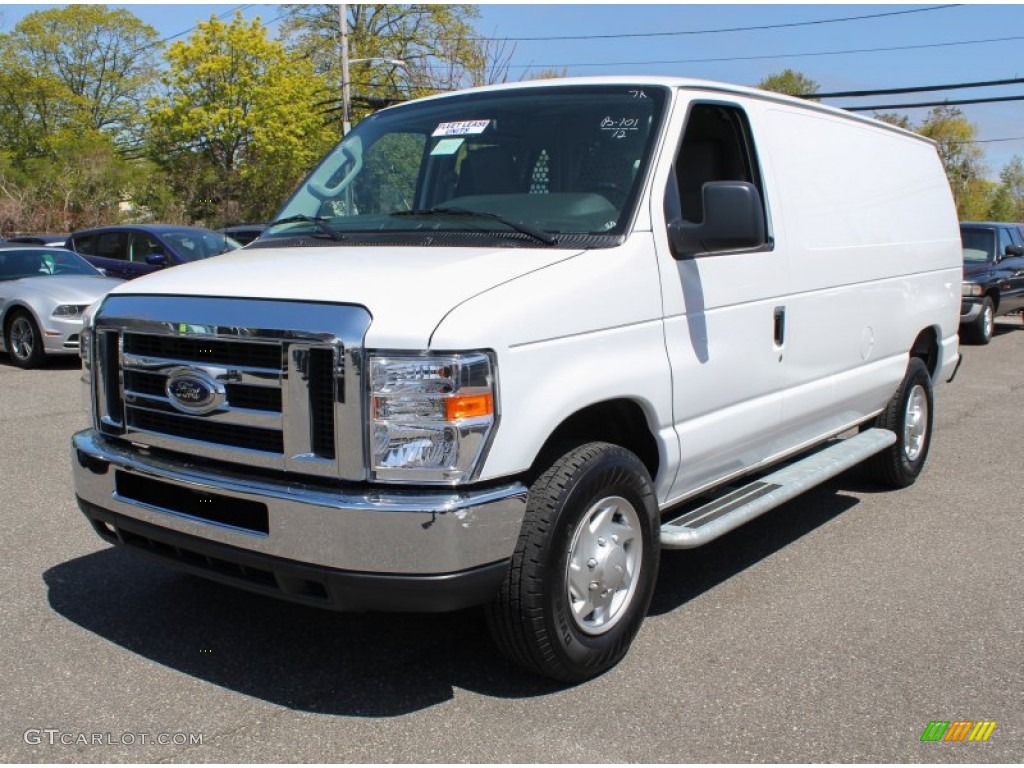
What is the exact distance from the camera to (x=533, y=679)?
12.3 feet

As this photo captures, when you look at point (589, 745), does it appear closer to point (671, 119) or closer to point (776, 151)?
point (671, 119)

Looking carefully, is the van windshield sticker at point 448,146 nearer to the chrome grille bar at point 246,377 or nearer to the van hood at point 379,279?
the van hood at point 379,279

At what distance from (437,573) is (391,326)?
0.77 metres

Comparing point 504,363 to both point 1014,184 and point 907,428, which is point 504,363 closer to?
point 907,428

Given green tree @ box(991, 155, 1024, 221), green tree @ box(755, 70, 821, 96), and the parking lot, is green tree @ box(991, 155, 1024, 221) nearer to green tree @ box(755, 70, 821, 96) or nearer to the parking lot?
green tree @ box(755, 70, 821, 96)

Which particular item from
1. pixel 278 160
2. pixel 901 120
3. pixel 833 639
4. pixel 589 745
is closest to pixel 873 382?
pixel 833 639

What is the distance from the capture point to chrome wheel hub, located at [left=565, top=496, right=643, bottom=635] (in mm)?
3645

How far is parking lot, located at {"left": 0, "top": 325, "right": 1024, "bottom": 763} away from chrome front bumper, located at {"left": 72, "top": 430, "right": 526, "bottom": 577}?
1.95 ft

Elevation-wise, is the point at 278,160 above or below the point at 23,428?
above

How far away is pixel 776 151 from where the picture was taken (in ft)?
16.0

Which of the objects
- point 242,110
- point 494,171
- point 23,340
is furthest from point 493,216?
point 242,110

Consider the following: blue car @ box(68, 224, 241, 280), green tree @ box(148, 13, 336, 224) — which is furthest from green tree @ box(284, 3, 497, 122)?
blue car @ box(68, 224, 241, 280)

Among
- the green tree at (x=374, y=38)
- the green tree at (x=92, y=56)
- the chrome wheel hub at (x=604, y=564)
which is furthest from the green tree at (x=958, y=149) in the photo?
the chrome wheel hub at (x=604, y=564)

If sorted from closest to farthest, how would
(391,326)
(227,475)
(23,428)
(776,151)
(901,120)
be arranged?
(391,326) < (227,475) < (776,151) < (23,428) < (901,120)
